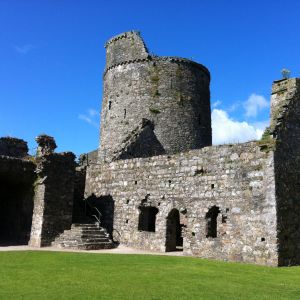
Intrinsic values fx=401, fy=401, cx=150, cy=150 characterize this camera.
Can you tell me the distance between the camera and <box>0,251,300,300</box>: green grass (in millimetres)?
8477

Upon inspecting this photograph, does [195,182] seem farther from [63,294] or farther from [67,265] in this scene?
[63,294]

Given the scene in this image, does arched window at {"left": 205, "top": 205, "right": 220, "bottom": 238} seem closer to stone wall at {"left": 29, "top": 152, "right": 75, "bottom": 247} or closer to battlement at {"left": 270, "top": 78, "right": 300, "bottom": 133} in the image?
battlement at {"left": 270, "top": 78, "right": 300, "bottom": 133}

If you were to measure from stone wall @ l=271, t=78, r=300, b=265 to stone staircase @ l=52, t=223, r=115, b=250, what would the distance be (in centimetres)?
827

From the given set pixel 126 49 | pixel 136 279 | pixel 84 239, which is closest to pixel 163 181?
pixel 84 239

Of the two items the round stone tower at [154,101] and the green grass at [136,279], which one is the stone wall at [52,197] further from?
the round stone tower at [154,101]

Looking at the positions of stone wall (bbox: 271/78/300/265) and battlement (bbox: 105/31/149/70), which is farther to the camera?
battlement (bbox: 105/31/149/70)

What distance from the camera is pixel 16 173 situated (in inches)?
792

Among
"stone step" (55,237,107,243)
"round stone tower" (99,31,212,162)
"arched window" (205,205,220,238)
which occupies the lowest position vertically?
"stone step" (55,237,107,243)

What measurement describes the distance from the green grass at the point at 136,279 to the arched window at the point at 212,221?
208cm

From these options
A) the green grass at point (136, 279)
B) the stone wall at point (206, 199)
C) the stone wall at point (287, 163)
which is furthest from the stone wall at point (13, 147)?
the stone wall at point (287, 163)

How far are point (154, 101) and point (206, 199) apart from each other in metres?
13.3

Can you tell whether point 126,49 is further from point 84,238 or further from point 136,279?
point 136,279

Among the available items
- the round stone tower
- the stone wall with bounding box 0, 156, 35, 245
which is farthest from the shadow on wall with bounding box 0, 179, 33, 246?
the round stone tower

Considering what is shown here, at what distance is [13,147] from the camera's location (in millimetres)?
24500
